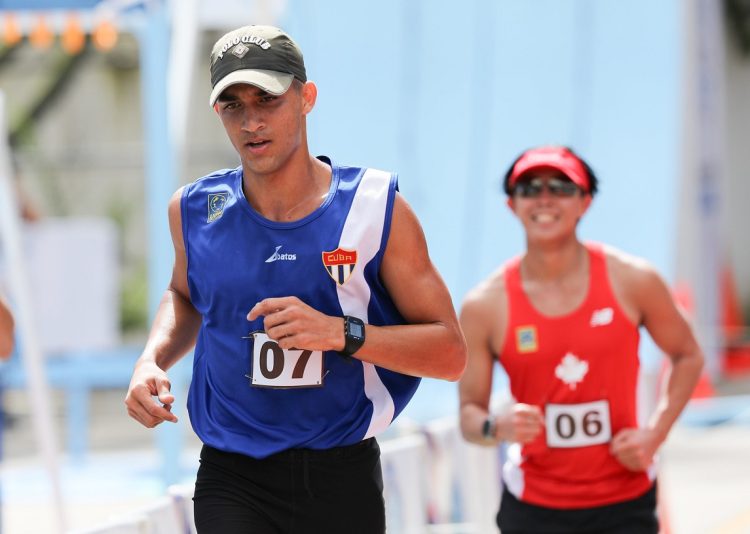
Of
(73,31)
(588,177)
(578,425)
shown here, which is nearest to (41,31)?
(73,31)

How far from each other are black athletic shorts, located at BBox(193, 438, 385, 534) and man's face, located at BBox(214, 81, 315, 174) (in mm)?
700

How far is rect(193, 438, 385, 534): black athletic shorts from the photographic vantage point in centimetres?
316

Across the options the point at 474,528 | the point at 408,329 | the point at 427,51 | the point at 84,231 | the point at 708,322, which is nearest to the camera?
the point at 408,329

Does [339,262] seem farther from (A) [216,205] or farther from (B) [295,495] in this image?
(B) [295,495]

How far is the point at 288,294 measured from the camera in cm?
310

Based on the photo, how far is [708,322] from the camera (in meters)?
14.9

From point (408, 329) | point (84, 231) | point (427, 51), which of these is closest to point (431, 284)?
point (408, 329)

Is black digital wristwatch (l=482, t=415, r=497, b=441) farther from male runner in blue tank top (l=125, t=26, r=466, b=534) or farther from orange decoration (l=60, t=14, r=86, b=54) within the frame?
orange decoration (l=60, t=14, r=86, b=54)

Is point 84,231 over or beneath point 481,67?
beneath

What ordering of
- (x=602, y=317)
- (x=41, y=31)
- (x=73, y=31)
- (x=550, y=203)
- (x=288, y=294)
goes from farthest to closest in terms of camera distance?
(x=41, y=31) < (x=73, y=31) < (x=550, y=203) < (x=602, y=317) < (x=288, y=294)

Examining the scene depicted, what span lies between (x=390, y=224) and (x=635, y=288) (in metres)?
1.39

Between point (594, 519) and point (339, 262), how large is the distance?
1.50m

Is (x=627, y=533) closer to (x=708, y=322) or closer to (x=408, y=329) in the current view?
(x=408, y=329)

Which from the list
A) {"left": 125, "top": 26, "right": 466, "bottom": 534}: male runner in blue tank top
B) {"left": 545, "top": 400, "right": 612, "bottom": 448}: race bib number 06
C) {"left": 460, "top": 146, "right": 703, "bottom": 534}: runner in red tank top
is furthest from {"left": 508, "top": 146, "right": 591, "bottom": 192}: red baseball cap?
{"left": 125, "top": 26, "right": 466, "bottom": 534}: male runner in blue tank top
